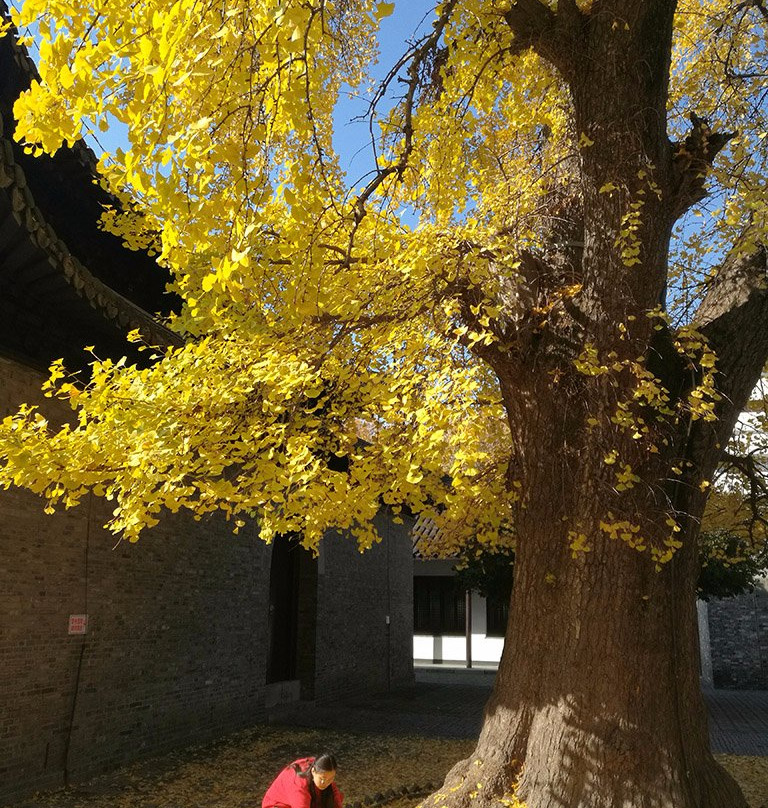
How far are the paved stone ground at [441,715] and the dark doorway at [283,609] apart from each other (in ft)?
2.38

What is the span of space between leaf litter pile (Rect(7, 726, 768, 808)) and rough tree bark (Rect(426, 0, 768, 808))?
2369 millimetres

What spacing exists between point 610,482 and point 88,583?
5580 mm

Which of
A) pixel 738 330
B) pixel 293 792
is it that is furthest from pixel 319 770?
pixel 738 330

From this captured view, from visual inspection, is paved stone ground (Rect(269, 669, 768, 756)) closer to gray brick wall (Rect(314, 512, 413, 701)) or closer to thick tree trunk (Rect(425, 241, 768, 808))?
gray brick wall (Rect(314, 512, 413, 701))

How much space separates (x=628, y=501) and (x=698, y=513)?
852 mm

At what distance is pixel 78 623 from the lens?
7.57 metres

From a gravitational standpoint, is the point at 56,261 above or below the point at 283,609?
above

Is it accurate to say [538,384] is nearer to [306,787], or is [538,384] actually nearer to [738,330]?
[738,330]

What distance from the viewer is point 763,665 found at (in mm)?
17297

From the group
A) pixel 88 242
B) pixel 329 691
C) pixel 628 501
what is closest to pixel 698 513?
pixel 628 501

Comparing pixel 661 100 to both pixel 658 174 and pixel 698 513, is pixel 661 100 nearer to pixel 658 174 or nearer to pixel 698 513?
pixel 658 174

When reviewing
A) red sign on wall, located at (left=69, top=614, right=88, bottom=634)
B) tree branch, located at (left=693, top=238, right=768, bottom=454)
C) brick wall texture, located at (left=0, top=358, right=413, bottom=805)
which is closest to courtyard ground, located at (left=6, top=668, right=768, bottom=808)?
brick wall texture, located at (left=0, top=358, right=413, bottom=805)

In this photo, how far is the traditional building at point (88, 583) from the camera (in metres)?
6.57

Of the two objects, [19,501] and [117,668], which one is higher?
[19,501]
